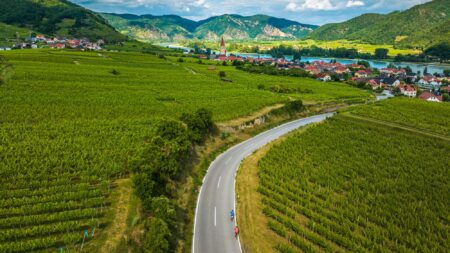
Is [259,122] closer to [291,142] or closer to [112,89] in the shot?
[291,142]

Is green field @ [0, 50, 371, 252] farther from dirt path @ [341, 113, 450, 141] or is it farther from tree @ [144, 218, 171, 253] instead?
dirt path @ [341, 113, 450, 141]

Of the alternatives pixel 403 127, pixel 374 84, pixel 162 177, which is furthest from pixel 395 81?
pixel 162 177

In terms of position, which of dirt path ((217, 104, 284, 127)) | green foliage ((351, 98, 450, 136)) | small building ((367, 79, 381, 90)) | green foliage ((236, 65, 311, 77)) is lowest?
dirt path ((217, 104, 284, 127))

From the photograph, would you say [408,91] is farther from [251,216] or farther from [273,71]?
[251,216]

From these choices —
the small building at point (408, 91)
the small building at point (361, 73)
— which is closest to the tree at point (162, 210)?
the small building at point (408, 91)

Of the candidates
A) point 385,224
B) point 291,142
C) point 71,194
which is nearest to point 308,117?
point 291,142

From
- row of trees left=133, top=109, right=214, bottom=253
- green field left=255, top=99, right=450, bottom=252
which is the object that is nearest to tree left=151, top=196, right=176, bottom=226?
row of trees left=133, top=109, right=214, bottom=253
